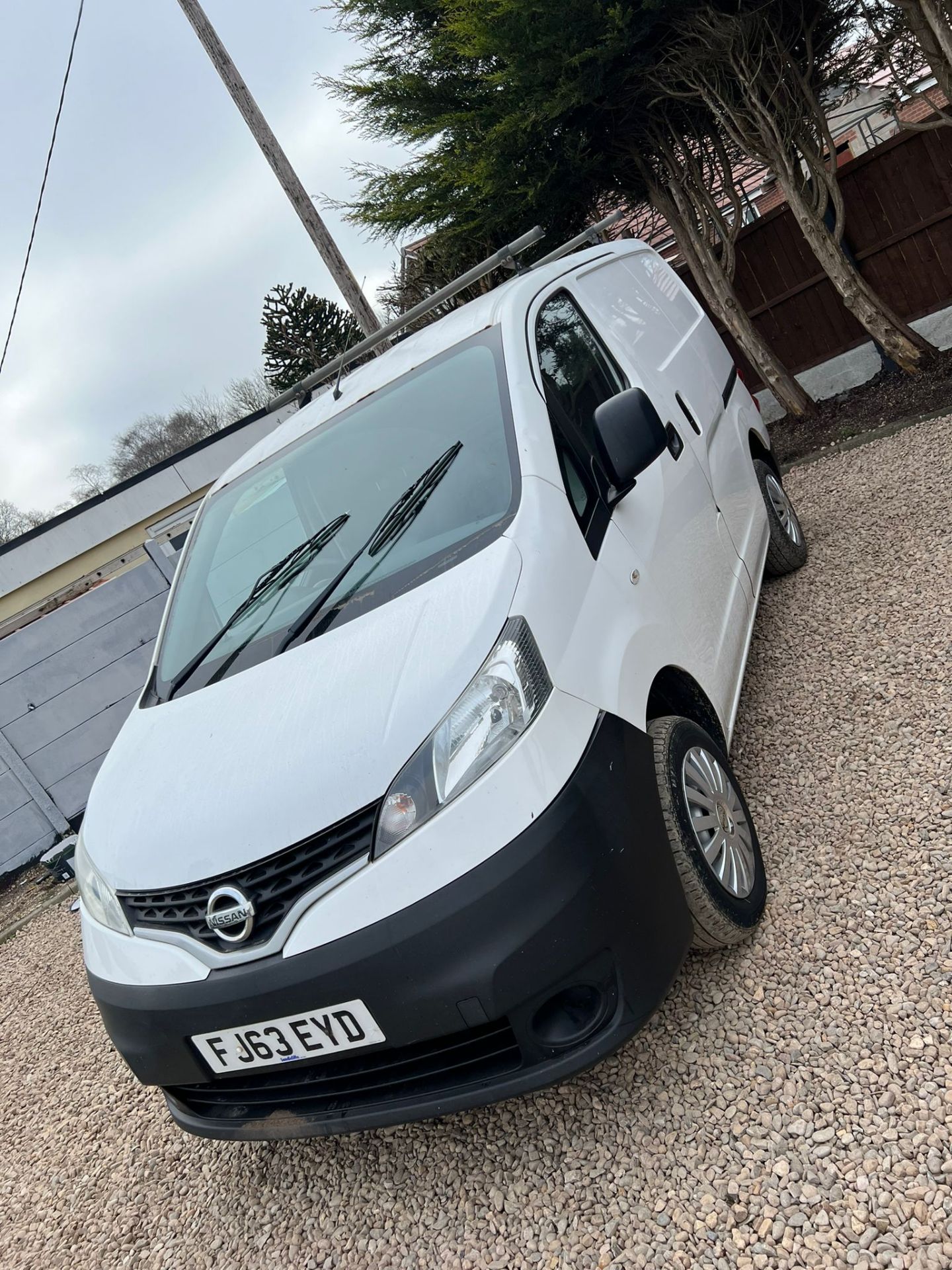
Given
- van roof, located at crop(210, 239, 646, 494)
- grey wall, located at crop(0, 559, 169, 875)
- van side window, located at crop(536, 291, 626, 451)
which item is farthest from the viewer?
grey wall, located at crop(0, 559, 169, 875)

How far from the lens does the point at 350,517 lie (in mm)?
2896

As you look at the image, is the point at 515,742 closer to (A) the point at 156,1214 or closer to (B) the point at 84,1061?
(A) the point at 156,1214

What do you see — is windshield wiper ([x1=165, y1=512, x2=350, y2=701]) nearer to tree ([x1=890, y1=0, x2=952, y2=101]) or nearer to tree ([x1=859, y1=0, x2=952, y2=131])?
tree ([x1=890, y1=0, x2=952, y2=101])

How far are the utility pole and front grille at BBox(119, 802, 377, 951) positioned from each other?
832cm

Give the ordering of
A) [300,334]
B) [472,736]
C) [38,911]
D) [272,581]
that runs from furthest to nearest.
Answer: [300,334], [38,911], [272,581], [472,736]

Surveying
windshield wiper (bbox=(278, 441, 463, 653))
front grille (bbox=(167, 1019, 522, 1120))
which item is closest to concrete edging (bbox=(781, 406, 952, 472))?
windshield wiper (bbox=(278, 441, 463, 653))

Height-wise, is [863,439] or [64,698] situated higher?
[64,698]

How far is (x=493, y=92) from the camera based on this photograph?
7871 mm

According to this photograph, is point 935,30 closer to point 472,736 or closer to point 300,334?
point 472,736

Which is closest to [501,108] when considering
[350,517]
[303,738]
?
[350,517]

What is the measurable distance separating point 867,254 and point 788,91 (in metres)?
2.11

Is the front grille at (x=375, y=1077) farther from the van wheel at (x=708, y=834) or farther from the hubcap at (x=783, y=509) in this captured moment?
the hubcap at (x=783, y=509)

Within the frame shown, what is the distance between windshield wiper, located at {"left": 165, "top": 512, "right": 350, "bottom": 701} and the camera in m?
2.90

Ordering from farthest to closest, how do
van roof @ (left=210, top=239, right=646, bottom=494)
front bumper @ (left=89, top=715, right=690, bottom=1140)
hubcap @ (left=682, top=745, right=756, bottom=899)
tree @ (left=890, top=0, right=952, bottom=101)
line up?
tree @ (left=890, top=0, right=952, bottom=101)
van roof @ (left=210, top=239, right=646, bottom=494)
hubcap @ (left=682, top=745, right=756, bottom=899)
front bumper @ (left=89, top=715, right=690, bottom=1140)
